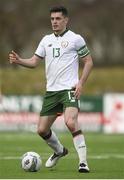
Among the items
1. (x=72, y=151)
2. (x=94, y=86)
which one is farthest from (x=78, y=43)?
(x=94, y=86)

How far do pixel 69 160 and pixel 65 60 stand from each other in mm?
3586

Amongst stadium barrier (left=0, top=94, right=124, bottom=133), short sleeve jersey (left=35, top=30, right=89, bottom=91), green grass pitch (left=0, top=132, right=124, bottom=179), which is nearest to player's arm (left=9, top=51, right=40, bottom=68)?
short sleeve jersey (left=35, top=30, right=89, bottom=91)

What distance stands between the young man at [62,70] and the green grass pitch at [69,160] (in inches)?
26.7

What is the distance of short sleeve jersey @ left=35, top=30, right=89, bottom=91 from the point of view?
604 inches

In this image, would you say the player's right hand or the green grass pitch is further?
the player's right hand

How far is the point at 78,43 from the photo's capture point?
1538 cm

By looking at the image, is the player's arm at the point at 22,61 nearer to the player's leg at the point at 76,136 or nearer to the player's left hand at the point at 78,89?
the player's left hand at the point at 78,89

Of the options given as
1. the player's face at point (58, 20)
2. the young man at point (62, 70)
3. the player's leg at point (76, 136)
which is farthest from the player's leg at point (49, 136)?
the player's face at point (58, 20)

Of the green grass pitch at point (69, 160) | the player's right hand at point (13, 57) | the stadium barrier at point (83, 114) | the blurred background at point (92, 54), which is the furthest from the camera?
the blurred background at point (92, 54)

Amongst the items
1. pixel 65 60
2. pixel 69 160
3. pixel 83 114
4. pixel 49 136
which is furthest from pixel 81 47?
pixel 83 114

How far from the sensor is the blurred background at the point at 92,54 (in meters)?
34.2

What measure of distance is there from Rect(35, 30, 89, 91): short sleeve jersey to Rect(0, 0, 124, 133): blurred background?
1811 cm

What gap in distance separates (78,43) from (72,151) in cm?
689

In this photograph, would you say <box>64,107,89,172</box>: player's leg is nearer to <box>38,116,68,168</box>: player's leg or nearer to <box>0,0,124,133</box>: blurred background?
<box>38,116,68,168</box>: player's leg
